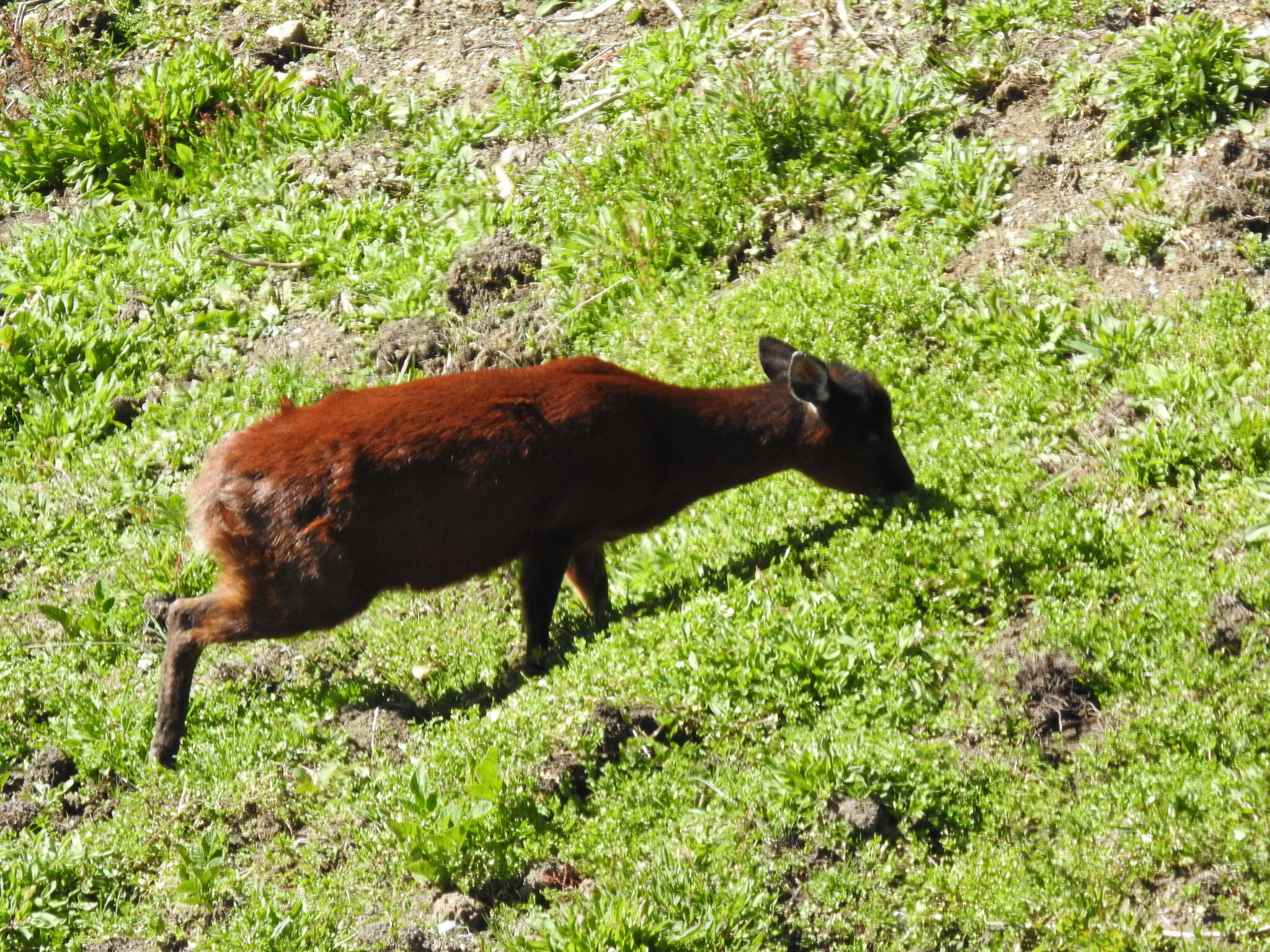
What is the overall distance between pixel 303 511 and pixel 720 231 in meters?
4.07

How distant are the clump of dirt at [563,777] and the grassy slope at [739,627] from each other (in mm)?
54

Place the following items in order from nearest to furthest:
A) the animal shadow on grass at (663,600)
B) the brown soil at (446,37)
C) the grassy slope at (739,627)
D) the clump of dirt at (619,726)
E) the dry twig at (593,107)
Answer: the grassy slope at (739,627) < the clump of dirt at (619,726) < the animal shadow on grass at (663,600) < the dry twig at (593,107) < the brown soil at (446,37)

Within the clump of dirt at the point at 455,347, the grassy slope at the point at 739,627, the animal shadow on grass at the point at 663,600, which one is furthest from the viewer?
the clump of dirt at the point at 455,347

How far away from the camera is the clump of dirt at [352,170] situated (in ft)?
36.1

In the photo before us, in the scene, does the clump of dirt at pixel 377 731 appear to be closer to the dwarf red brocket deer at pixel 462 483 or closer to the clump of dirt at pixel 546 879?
the dwarf red brocket deer at pixel 462 483

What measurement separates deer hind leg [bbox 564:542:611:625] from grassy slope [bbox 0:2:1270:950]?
0.15 m

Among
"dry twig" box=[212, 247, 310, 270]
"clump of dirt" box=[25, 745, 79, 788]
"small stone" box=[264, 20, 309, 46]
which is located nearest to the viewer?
"clump of dirt" box=[25, 745, 79, 788]

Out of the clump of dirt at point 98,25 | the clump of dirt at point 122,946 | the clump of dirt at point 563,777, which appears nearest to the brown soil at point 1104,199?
the clump of dirt at point 563,777

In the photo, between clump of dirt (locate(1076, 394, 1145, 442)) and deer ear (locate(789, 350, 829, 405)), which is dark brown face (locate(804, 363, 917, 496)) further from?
clump of dirt (locate(1076, 394, 1145, 442))

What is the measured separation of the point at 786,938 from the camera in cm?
490

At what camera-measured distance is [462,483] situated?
266 inches

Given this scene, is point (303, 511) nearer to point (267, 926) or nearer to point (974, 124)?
point (267, 926)

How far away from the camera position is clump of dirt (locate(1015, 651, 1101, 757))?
5.47 meters

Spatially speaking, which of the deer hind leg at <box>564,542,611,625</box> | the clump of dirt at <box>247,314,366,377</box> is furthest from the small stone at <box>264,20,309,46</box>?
the deer hind leg at <box>564,542,611,625</box>
